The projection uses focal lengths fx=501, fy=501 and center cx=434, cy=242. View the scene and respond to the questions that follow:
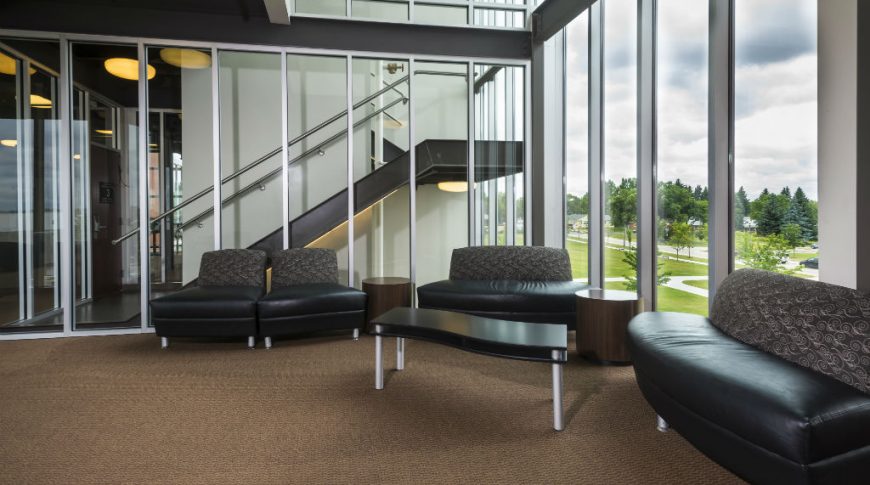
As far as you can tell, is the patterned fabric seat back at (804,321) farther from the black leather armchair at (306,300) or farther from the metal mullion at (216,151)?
the metal mullion at (216,151)

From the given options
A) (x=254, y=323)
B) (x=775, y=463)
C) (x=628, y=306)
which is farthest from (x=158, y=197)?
(x=775, y=463)

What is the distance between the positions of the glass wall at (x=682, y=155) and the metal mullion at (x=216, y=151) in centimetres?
440

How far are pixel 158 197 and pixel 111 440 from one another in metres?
3.37

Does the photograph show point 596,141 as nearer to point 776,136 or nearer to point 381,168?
point 776,136

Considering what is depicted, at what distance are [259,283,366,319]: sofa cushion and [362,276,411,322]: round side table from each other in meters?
0.27

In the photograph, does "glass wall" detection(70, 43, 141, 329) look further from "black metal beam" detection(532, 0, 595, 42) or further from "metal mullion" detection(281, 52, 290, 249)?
"black metal beam" detection(532, 0, 595, 42)

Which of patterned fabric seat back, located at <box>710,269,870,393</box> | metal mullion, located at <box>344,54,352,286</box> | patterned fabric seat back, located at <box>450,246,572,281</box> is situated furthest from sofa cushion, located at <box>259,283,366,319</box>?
patterned fabric seat back, located at <box>710,269,870,393</box>

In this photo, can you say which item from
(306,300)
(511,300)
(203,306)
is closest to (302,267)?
(306,300)

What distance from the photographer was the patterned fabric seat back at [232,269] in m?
5.00

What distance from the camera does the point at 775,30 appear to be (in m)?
3.22

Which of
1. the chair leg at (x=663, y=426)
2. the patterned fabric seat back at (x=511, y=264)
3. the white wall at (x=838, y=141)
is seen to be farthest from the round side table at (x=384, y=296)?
the white wall at (x=838, y=141)

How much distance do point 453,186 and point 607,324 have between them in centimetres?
283

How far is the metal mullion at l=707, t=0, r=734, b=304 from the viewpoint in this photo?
11.6 feet

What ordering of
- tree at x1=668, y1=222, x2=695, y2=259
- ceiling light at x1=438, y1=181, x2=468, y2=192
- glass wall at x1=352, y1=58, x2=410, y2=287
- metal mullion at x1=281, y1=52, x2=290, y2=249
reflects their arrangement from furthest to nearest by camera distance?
ceiling light at x1=438, y1=181, x2=468, y2=192, glass wall at x1=352, y1=58, x2=410, y2=287, metal mullion at x1=281, y1=52, x2=290, y2=249, tree at x1=668, y1=222, x2=695, y2=259
